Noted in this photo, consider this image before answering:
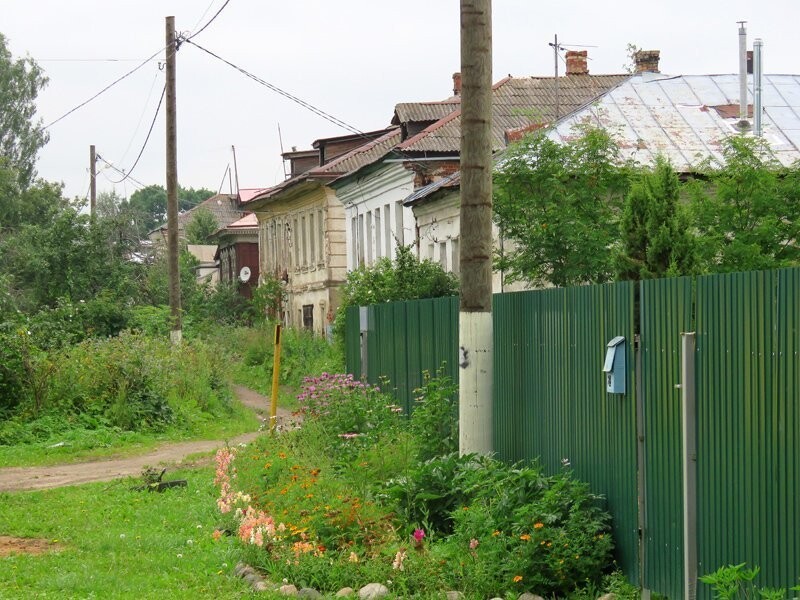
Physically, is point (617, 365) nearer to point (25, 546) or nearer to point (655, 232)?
point (25, 546)

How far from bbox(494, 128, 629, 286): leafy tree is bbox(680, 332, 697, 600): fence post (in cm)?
1036

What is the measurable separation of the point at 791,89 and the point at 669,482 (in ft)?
76.0

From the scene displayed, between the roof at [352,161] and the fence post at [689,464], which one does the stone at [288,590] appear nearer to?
the fence post at [689,464]

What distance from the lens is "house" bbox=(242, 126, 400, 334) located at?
4416 cm

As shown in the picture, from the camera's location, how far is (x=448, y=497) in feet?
35.4

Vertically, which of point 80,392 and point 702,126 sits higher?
point 702,126

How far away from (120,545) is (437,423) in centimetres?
343

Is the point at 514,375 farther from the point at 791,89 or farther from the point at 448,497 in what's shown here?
the point at 791,89

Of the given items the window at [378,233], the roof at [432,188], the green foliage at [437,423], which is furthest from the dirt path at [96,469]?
the window at [378,233]

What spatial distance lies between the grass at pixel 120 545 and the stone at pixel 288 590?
11.5 inches

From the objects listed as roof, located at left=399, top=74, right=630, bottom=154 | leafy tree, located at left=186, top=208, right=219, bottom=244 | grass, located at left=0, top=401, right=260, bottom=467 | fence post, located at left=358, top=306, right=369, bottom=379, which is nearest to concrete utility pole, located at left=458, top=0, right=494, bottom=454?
fence post, located at left=358, top=306, right=369, bottom=379

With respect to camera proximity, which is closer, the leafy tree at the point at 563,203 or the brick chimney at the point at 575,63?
the leafy tree at the point at 563,203

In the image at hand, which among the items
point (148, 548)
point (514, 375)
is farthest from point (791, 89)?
point (148, 548)

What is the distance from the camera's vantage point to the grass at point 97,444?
20359 mm
